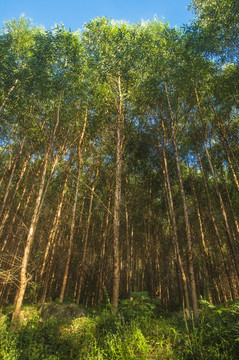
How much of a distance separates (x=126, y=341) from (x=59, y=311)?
4031 mm

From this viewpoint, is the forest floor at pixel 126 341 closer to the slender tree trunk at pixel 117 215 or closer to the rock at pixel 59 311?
the slender tree trunk at pixel 117 215

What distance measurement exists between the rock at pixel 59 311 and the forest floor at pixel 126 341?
1460mm

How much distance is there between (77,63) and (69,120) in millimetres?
2629

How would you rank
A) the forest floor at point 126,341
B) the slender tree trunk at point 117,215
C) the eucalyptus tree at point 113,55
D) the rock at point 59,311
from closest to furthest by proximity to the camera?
the forest floor at point 126,341, the slender tree trunk at point 117,215, the rock at point 59,311, the eucalyptus tree at point 113,55

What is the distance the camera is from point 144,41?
28.7 feet

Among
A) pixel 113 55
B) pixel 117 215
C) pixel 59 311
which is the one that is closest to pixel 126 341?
pixel 117 215

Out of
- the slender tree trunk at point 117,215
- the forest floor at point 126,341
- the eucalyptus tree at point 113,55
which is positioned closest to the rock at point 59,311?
the forest floor at point 126,341

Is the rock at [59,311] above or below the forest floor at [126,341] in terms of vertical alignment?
above

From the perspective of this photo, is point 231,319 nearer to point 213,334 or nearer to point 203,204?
point 213,334

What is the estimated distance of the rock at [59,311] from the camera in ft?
20.5

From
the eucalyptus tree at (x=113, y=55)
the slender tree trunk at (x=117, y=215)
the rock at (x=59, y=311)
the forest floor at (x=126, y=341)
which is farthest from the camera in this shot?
the eucalyptus tree at (x=113, y=55)

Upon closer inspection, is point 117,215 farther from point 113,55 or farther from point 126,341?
point 113,55

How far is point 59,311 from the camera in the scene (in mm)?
6496

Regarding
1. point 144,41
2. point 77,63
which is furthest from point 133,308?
point 144,41
